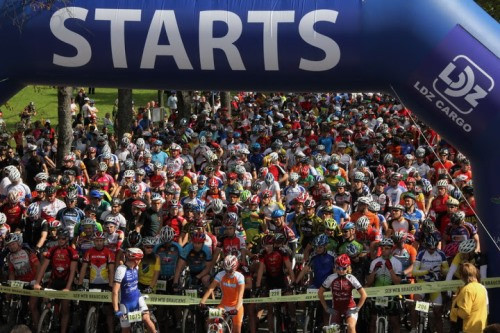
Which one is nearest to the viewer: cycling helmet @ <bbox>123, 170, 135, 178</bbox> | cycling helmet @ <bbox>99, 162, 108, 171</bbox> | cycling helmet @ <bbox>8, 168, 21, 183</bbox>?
cycling helmet @ <bbox>8, 168, 21, 183</bbox>

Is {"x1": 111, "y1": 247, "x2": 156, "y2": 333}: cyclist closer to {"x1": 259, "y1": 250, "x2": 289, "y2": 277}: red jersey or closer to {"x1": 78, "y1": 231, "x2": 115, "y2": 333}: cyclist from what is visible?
{"x1": 78, "y1": 231, "x2": 115, "y2": 333}: cyclist

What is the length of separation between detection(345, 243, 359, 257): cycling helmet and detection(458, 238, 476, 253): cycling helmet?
1.63 m

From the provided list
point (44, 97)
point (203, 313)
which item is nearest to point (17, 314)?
point (203, 313)

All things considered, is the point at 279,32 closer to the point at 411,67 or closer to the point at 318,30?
the point at 318,30

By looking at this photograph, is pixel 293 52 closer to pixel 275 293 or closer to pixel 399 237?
pixel 399 237

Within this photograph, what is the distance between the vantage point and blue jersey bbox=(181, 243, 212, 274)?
1501 cm

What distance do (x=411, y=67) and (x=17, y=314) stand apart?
7388 mm

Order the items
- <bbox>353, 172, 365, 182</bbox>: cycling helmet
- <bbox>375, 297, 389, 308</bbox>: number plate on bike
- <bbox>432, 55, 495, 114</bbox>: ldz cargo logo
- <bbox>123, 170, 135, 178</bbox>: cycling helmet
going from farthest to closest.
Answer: <bbox>123, 170, 135, 178</bbox>: cycling helmet < <bbox>353, 172, 365, 182</bbox>: cycling helmet < <bbox>375, 297, 389, 308</bbox>: number plate on bike < <bbox>432, 55, 495, 114</bbox>: ldz cargo logo

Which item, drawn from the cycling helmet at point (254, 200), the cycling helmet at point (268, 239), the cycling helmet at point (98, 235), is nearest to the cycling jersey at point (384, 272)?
the cycling helmet at point (268, 239)

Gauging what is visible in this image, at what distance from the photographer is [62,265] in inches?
579

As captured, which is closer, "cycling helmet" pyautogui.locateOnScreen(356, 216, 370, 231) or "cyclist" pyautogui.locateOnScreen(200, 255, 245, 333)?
"cyclist" pyautogui.locateOnScreen(200, 255, 245, 333)

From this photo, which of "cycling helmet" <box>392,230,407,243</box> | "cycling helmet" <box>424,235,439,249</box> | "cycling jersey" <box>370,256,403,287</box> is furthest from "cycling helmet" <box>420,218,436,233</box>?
"cycling jersey" <box>370,256,403,287</box>

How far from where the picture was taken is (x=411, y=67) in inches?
487

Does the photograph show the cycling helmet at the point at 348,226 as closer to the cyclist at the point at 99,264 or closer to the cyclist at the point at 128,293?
the cyclist at the point at 128,293
